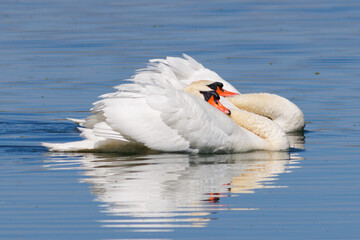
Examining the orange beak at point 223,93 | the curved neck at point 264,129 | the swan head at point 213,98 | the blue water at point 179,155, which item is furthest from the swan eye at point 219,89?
the blue water at point 179,155

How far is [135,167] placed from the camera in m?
13.3

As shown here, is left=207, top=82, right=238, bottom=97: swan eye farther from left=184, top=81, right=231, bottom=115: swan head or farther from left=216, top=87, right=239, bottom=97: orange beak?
left=184, top=81, right=231, bottom=115: swan head

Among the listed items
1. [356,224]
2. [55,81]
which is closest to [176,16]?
[55,81]

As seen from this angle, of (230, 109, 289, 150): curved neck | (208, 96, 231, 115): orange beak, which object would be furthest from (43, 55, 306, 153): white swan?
(208, 96, 231, 115): orange beak

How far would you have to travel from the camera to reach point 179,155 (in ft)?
47.0

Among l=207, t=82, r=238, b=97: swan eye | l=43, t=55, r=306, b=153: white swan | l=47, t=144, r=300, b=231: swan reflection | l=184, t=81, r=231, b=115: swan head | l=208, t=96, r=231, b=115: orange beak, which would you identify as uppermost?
l=207, t=82, r=238, b=97: swan eye

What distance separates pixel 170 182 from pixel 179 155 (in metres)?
2.18

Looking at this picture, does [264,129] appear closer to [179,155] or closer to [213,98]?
[213,98]

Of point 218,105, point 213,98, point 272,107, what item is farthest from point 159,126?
point 272,107

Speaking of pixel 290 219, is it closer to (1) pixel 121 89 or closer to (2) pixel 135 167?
(2) pixel 135 167

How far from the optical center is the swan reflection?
10391 mm

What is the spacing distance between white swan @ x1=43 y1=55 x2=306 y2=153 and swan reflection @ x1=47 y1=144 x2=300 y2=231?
0.17 m

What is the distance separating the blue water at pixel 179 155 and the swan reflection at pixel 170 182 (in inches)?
0.9

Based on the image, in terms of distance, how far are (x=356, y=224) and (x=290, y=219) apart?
0.65 metres
